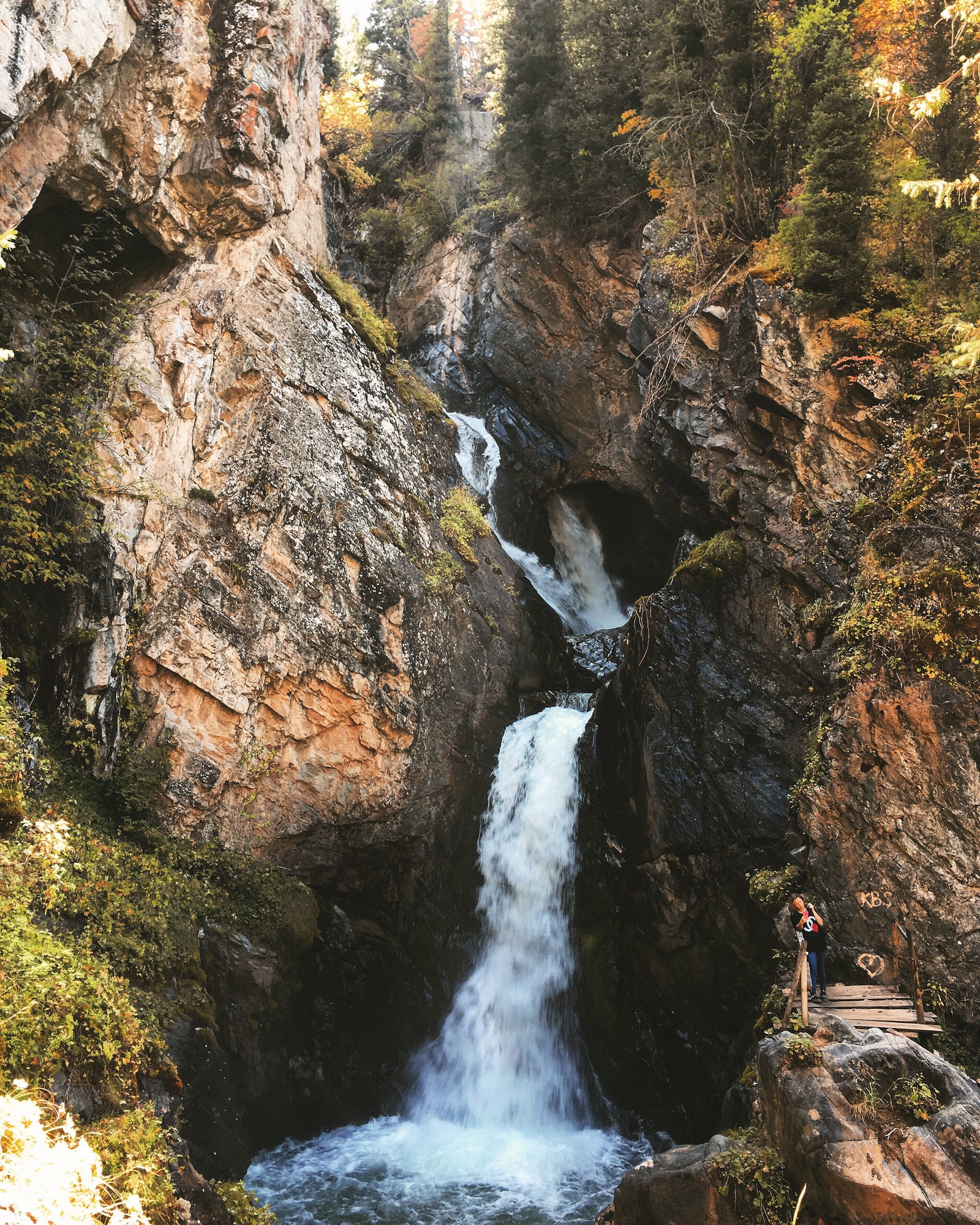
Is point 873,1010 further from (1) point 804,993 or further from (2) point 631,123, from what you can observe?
(2) point 631,123

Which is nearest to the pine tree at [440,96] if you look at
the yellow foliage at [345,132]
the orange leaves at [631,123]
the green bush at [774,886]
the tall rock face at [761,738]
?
the yellow foliage at [345,132]

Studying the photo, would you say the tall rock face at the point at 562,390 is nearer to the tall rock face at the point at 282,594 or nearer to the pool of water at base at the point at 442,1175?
the tall rock face at the point at 282,594

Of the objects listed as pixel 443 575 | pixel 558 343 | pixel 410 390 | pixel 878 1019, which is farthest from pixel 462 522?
pixel 878 1019

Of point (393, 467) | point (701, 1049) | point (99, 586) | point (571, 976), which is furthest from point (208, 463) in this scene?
point (701, 1049)

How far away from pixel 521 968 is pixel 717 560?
7.73 meters

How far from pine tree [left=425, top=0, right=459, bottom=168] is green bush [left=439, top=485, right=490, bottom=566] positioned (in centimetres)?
1620

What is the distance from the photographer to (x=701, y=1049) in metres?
10.5

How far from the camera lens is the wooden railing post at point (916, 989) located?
6812mm

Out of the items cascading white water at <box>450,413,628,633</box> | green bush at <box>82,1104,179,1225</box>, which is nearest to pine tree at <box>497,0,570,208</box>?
cascading white water at <box>450,413,628,633</box>

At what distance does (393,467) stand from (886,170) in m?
9.73

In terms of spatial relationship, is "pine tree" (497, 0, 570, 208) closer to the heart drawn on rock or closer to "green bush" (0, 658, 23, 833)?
"green bush" (0, 658, 23, 833)

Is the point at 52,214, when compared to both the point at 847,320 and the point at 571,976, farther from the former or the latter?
the point at 571,976

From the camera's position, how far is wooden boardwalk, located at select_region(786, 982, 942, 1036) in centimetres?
683

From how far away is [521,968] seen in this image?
39.6 ft
